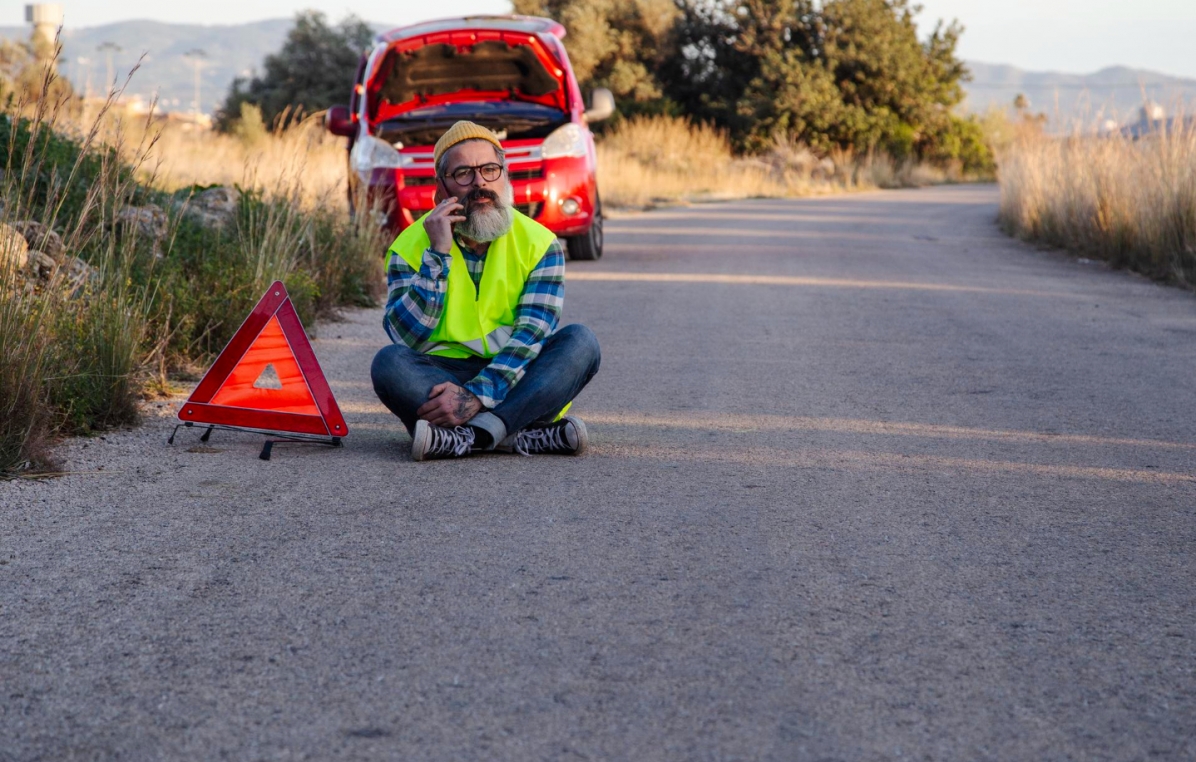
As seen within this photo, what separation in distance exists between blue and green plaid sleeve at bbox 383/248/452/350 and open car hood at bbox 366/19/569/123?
23.0 ft

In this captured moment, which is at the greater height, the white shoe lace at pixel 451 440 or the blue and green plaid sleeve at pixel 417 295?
the blue and green plaid sleeve at pixel 417 295

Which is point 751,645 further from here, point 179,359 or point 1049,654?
point 179,359

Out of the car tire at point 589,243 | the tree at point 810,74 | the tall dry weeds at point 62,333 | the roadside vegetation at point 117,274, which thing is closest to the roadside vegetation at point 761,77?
the tree at point 810,74

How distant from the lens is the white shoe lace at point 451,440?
514 cm

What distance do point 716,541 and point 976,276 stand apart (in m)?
9.24

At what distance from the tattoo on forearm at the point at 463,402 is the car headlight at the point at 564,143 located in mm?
6694

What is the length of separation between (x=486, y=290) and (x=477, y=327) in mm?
156

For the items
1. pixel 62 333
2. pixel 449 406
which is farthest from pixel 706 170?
pixel 449 406

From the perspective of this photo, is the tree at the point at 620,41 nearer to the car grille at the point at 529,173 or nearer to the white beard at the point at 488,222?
the car grille at the point at 529,173

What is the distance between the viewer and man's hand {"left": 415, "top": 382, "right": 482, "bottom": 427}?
203 inches

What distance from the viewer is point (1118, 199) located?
13906 millimetres

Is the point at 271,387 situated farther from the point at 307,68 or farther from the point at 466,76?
the point at 307,68

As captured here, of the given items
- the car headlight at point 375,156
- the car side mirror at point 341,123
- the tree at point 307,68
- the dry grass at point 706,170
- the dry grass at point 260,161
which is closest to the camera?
the car headlight at point 375,156

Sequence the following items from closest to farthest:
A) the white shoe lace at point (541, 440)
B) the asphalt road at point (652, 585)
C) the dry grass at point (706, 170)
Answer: the asphalt road at point (652, 585) → the white shoe lace at point (541, 440) → the dry grass at point (706, 170)
